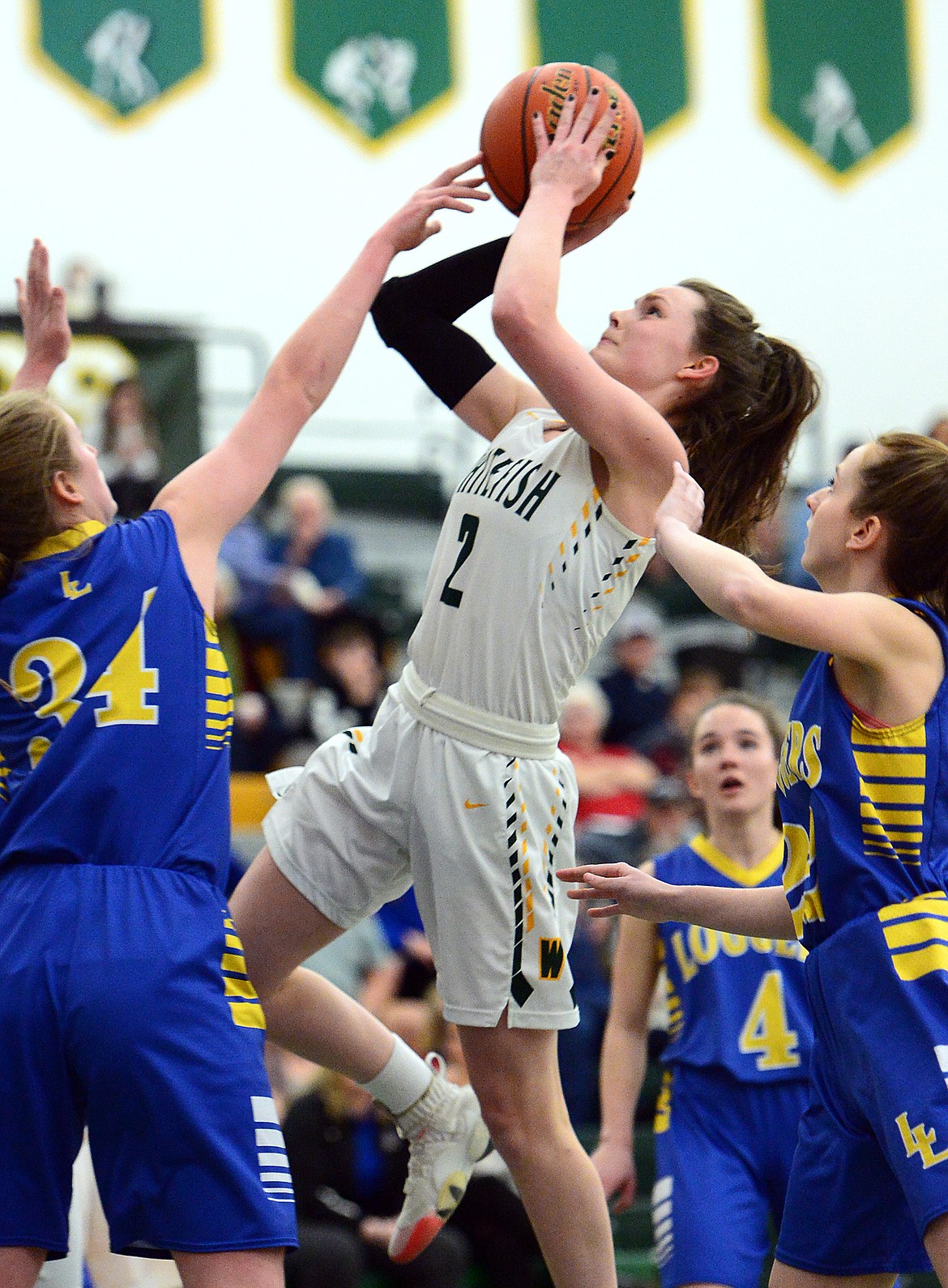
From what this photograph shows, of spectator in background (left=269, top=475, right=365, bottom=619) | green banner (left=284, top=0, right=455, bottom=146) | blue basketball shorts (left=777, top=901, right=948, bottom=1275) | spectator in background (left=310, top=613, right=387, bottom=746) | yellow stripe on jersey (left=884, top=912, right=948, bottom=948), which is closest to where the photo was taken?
blue basketball shorts (left=777, top=901, right=948, bottom=1275)

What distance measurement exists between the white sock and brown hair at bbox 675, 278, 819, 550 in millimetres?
1475

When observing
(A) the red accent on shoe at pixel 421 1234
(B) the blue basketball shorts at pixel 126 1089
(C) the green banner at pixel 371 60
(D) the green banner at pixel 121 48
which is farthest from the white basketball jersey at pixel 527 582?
(C) the green banner at pixel 371 60

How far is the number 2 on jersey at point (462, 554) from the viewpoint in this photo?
12.6 feet

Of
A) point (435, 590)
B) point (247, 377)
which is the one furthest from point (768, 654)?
point (435, 590)

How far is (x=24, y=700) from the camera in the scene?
3.06 m

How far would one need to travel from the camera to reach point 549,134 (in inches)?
152

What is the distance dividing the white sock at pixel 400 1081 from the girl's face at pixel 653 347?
1.70 meters

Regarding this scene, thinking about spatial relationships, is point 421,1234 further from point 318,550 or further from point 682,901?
point 318,550

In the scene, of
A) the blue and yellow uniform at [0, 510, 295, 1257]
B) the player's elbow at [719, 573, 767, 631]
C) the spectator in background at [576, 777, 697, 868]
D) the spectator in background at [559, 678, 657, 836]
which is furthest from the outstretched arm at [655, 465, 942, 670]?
the spectator in background at [559, 678, 657, 836]

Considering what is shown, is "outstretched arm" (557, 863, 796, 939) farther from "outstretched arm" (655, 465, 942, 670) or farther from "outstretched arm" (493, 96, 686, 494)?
"outstretched arm" (493, 96, 686, 494)

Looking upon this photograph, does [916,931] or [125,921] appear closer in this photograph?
[125,921]

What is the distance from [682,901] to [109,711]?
→ 1252mm

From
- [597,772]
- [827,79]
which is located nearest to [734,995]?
[597,772]

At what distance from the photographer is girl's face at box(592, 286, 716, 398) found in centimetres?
390
